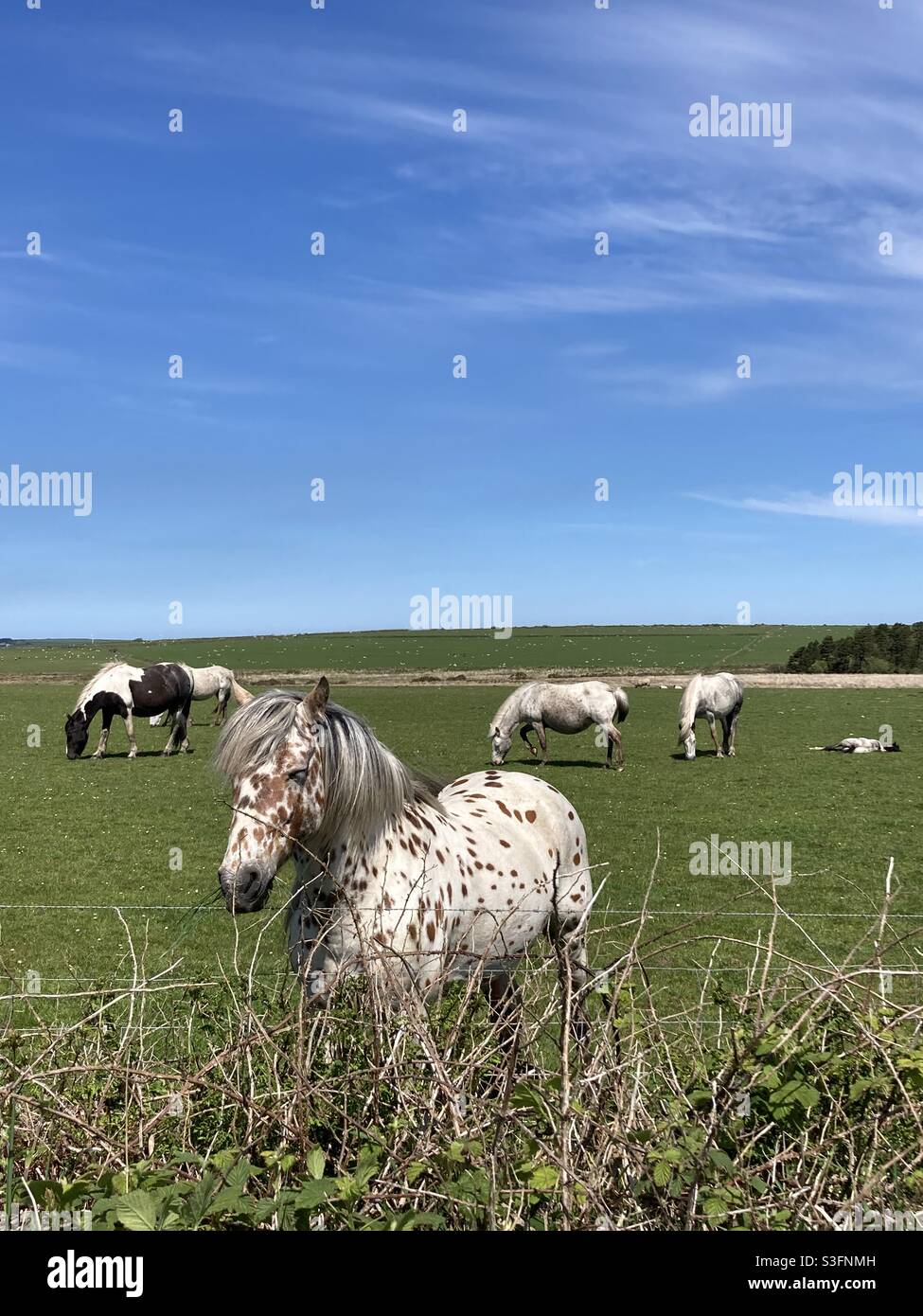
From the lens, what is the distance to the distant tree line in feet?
179

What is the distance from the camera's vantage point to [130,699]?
23.3 meters

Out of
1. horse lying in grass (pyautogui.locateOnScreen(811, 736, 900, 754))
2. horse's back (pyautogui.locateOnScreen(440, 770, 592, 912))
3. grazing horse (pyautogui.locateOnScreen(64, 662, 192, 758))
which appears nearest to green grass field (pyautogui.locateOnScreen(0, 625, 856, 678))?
grazing horse (pyautogui.locateOnScreen(64, 662, 192, 758))

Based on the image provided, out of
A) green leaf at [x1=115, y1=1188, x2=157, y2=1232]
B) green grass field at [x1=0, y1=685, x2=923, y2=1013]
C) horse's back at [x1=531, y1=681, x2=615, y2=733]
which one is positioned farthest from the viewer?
horse's back at [x1=531, y1=681, x2=615, y2=733]

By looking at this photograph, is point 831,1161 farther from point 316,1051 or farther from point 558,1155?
point 316,1051

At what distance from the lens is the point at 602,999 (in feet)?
7.93

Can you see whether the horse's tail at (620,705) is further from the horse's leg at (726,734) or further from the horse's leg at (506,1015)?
the horse's leg at (506,1015)

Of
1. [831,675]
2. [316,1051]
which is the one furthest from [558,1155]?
[831,675]

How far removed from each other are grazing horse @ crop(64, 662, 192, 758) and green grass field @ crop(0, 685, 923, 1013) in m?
0.69

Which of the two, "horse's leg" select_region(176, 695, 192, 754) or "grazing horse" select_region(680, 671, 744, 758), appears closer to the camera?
"grazing horse" select_region(680, 671, 744, 758)

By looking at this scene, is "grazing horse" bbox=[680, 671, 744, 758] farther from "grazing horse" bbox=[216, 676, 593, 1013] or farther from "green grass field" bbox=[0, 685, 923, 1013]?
"grazing horse" bbox=[216, 676, 593, 1013]

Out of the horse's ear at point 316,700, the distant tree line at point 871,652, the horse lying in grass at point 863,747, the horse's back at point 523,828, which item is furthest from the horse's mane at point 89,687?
the distant tree line at point 871,652

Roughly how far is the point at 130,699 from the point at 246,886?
21.2 m

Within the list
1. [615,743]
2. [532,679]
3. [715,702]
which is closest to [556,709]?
[615,743]

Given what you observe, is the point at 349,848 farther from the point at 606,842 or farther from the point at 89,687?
the point at 89,687
